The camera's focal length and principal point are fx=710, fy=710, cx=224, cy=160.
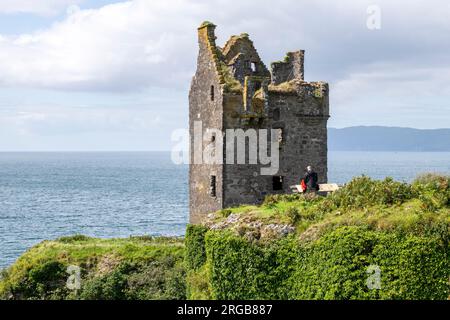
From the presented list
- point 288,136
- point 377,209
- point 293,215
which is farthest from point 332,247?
point 288,136

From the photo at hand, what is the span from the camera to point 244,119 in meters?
38.6

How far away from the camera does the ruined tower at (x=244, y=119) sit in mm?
38688

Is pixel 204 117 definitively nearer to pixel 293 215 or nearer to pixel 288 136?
pixel 288 136

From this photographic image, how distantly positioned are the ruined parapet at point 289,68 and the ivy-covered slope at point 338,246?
48.8ft

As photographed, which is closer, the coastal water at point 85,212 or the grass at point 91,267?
the grass at point 91,267

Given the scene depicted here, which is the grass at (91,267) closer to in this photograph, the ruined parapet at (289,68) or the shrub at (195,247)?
the shrub at (195,247)

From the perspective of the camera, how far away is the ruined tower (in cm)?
3869

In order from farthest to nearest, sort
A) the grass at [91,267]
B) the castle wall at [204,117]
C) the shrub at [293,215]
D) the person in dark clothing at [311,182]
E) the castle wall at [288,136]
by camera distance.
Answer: the castle wall at [204,117], the castle wall at [288,136], the grass at [91,267], the person in dark clothing at [311,182], the shrub at [293,215]

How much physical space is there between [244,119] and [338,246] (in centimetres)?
1553

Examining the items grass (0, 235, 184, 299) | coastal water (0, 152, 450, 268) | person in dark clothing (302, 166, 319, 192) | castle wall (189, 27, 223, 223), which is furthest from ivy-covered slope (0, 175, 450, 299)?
coastal water (0, 152, 450, 268)

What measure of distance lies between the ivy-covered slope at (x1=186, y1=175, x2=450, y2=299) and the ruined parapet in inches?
585

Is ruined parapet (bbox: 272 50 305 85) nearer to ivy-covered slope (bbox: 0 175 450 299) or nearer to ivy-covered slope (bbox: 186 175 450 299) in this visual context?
ivy-covered slope (bbox: 0 175 450 299)

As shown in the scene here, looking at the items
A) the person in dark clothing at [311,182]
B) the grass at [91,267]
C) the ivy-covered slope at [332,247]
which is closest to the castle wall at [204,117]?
the grass at [91,267]
